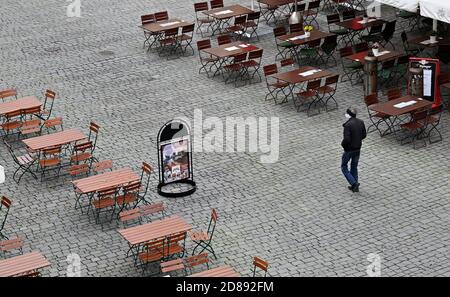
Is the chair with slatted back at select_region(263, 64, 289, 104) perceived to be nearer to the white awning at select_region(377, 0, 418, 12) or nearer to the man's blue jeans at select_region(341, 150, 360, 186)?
the white awning at select_region(377, 0, 418, 12)

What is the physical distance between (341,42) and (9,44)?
9393 millimetres

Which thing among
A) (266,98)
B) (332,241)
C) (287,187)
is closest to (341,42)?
(266,98)

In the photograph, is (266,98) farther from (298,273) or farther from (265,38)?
(298,273)

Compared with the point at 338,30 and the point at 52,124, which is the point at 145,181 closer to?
the point at 52,124

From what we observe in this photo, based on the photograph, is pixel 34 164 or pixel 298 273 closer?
pixel 298 273

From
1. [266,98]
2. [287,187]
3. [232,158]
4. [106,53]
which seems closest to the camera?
[287,187]

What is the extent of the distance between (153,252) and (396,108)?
23.9 ft

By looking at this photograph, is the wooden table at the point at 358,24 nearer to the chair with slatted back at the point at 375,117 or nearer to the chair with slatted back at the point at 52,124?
the chair with slatted back at the point at 375,117

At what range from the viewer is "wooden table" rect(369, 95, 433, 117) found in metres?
21.7

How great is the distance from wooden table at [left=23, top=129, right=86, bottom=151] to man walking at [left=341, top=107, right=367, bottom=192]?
5378 millimetres

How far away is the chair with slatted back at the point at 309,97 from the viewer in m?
23.5

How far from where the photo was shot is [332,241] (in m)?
18.1

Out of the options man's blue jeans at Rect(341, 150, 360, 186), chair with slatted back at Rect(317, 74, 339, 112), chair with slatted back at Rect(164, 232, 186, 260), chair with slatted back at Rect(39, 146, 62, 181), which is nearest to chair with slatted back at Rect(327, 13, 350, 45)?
chair with slatted back at Rect(317, 74, 339, 112)
